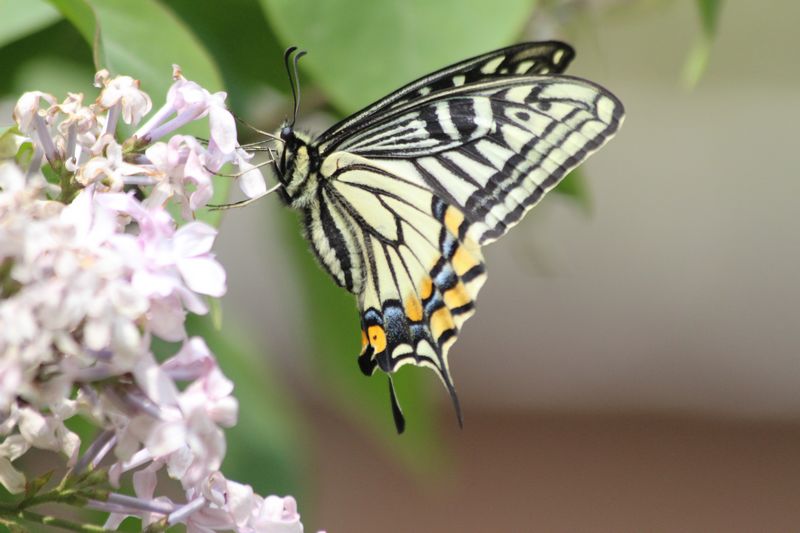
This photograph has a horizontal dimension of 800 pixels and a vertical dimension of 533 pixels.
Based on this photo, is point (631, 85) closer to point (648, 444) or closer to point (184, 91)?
point (648, 444)

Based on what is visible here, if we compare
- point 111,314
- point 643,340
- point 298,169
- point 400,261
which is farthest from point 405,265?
point 643,340

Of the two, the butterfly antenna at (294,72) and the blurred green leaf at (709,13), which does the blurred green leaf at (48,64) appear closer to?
the butterfly antenna at (294,72)

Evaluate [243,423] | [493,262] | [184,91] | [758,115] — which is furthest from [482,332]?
[184,91]

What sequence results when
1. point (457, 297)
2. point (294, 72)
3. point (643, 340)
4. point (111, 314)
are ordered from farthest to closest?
point (643, 340) → point (294, 72) → point (457, 297) → point (111, 314)

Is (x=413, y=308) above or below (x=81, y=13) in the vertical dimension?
below

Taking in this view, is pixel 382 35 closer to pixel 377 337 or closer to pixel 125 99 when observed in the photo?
pixel 377 337

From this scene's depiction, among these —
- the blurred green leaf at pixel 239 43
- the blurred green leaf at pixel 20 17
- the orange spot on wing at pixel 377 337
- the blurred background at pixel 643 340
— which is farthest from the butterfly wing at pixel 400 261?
the blurred background at pixel 643 340

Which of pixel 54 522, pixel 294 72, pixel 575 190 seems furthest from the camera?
pixel 575 190
